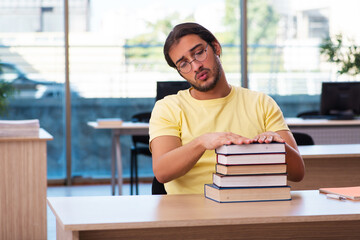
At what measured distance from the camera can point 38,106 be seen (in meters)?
6.63

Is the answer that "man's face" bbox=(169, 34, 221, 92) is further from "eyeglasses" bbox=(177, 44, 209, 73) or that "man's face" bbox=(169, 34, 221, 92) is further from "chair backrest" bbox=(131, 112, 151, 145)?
"chair backrest" bbox=(131, 112, 151, 145)

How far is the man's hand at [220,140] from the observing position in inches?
71.4

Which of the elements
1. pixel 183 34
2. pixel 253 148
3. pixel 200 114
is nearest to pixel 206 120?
pixel 200 114

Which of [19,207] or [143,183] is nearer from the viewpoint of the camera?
[19,207]

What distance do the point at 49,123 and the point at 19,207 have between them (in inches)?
112

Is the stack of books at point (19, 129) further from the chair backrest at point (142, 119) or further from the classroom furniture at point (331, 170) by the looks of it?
the classroom furniture at point (331, 170)

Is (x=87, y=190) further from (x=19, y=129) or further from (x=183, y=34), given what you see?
(x=183, y=34)

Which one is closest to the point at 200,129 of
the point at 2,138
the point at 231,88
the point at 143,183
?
the point at 231,88

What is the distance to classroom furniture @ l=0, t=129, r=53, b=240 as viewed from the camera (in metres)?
3.88

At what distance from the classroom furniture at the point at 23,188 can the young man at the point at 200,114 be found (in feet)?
6.07

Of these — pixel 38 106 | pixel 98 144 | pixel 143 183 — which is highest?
pixel 38 106

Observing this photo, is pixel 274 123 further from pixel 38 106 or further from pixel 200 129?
pixel 38 106

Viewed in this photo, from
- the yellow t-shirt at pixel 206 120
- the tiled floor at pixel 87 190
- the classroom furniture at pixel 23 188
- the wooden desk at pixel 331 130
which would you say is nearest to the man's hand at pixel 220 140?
the yellow t-shirt at pixel 206 120

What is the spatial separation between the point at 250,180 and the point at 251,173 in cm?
2
